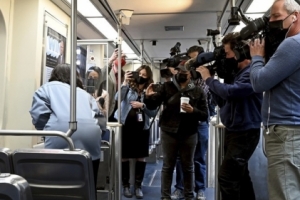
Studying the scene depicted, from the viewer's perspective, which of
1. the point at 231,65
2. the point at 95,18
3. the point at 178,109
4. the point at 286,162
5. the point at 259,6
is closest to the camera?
the point at 286,162

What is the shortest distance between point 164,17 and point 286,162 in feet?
10.5

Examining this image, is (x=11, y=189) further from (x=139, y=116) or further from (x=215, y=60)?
(x=139, y=116)

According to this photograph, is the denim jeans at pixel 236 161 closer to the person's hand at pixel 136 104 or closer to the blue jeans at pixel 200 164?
the blue jeans at pixel 200 164

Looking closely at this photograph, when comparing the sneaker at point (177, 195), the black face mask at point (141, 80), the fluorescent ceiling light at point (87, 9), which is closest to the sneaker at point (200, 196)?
the sneaker at point (177, 195)

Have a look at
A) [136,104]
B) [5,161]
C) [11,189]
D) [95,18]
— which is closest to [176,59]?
[136,104]

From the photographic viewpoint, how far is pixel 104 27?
468 cm

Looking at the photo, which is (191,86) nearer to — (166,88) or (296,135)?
(166,88)

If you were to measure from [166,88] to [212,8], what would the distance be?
5.32ft

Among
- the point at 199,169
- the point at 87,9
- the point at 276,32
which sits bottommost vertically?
the point at 199,169

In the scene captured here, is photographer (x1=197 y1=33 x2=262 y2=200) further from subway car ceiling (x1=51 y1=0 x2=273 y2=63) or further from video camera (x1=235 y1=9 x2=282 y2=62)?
subway car ceiling (x1=51 y1=0 x2=273 y2=63)

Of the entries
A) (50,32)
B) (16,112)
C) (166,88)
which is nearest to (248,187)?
(166,88)

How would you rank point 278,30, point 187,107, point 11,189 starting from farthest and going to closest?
point 187,107 < point 278,30 < point 11,189

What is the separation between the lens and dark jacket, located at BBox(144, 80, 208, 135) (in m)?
2.70

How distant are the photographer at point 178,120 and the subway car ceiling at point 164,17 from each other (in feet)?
2.27
